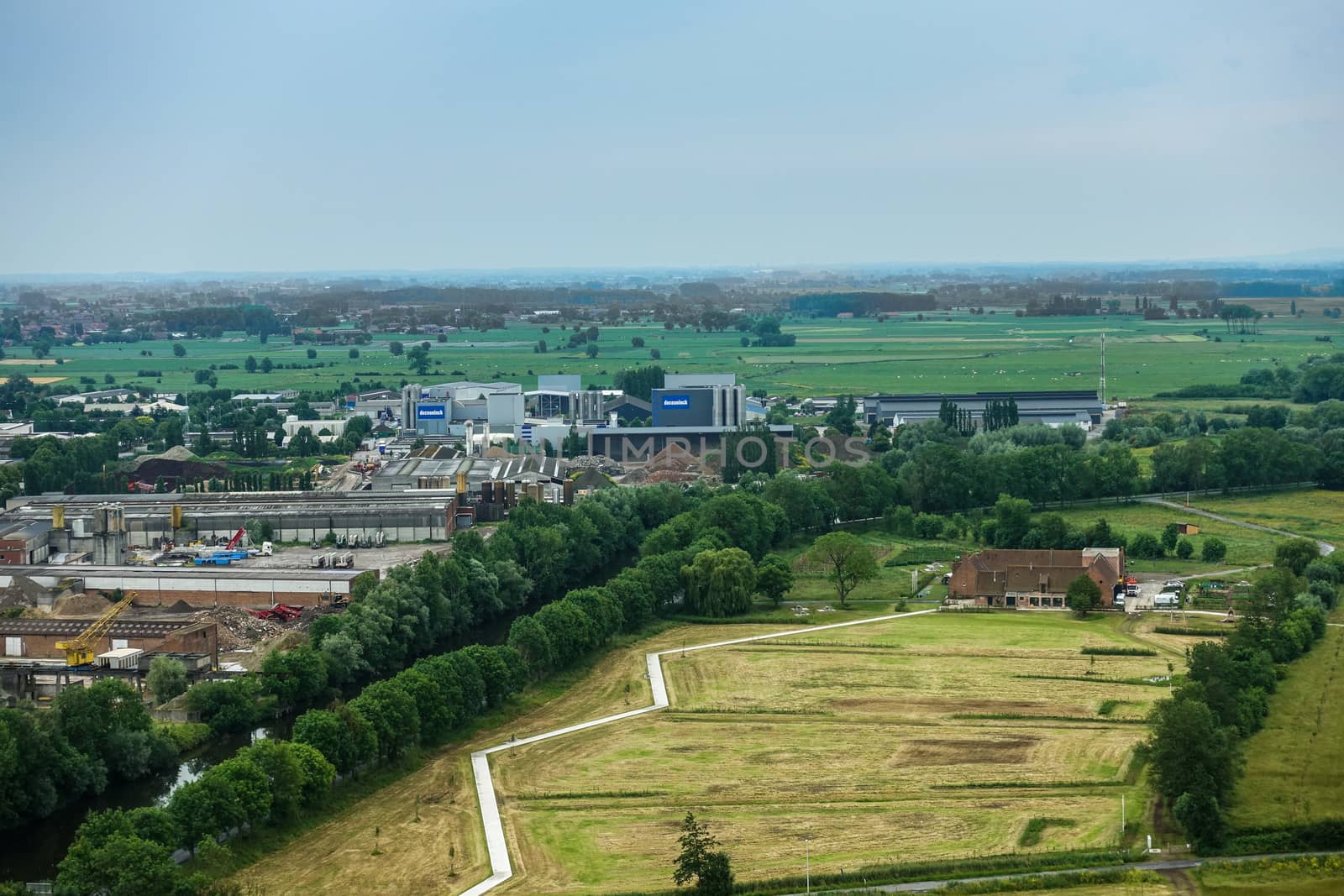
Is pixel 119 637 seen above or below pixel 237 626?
above

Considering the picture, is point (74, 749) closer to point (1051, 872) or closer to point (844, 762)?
point (844, 762)

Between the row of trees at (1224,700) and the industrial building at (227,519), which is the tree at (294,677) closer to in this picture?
the row of trees at (1224,700)

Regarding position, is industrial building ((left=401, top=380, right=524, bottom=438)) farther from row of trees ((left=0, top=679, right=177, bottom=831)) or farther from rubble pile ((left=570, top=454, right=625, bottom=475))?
row of trees ((left=0, top=679, right=177, bottom=831))

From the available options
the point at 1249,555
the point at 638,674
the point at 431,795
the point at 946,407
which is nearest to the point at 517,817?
the point at 431,795

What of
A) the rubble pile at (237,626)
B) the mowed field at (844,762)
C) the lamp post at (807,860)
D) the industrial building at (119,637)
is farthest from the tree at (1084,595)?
the industrial building at (119,637)

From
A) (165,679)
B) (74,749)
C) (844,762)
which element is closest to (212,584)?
(165,679)

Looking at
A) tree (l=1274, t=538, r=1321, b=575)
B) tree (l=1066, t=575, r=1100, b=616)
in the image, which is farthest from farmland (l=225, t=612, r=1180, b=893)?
tree (l=1274, t=538, r=1321, b=575)

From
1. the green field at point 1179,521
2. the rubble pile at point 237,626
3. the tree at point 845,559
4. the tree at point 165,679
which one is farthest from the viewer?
the green field at point 1179,521
